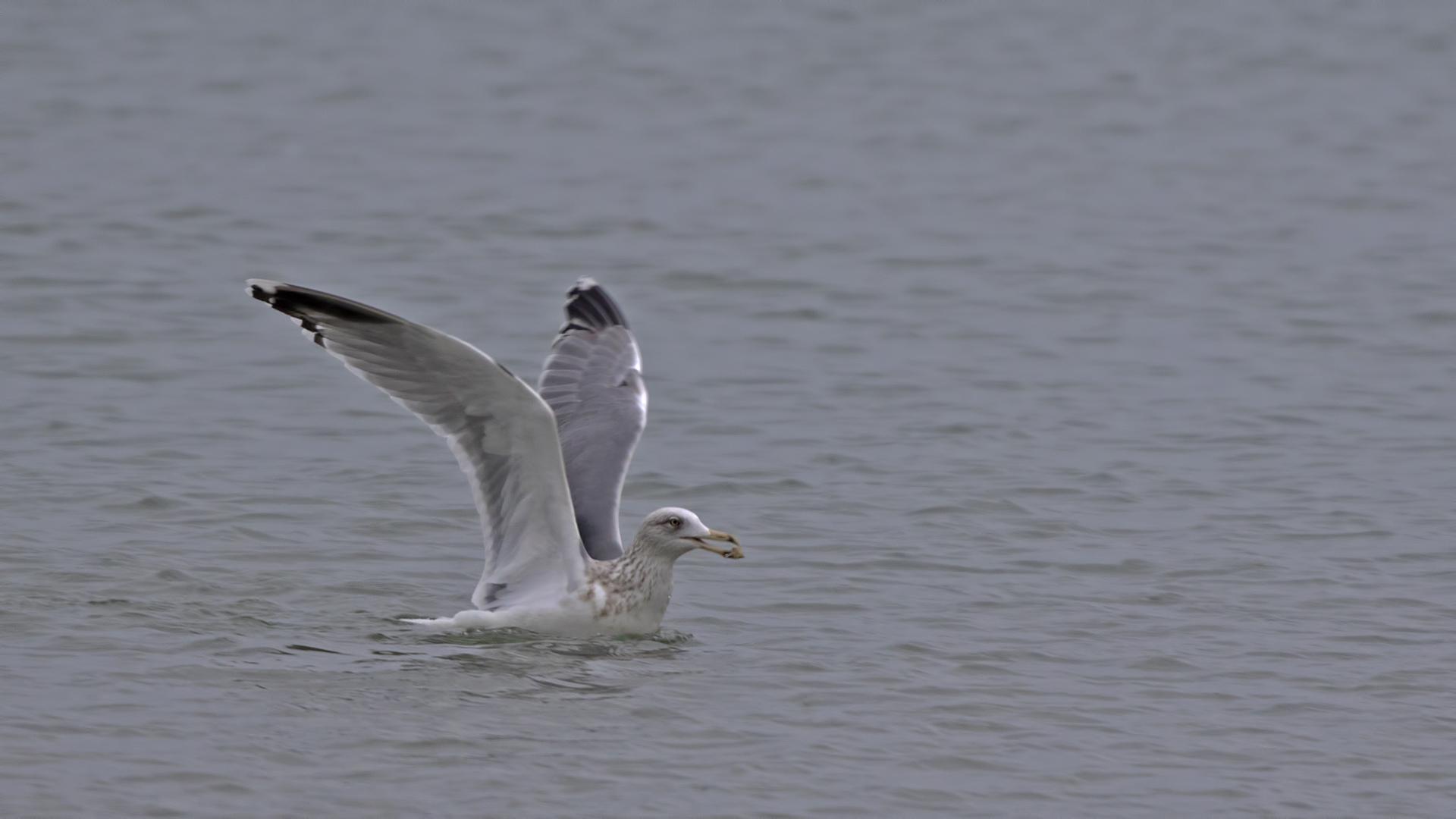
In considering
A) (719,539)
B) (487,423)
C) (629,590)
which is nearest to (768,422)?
(719,539)

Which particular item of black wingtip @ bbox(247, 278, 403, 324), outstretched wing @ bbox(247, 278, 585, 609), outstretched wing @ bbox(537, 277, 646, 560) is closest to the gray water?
outstretched wing @ bbox(247, 278, 585, 609)

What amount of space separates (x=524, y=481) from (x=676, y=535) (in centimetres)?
71

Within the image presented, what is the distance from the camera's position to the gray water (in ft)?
24.8

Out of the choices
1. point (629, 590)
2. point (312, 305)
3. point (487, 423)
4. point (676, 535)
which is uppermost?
point (312, 305)

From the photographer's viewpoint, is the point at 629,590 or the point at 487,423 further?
the point at 629,590

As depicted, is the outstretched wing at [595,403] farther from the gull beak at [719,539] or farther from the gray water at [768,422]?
the gray water at [768,422]

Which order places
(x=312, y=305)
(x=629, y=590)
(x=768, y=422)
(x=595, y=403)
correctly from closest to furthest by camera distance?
(x=312, y=305) < (x=629, y=590) < (x=595, y=403) < (x=768, y=422)

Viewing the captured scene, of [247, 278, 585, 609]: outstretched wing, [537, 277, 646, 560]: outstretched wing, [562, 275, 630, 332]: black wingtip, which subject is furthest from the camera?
[562, 275, 630, 332]: black wingtip

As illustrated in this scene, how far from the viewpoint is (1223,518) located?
10.9 metres

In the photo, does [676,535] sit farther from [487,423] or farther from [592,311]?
[592,311]

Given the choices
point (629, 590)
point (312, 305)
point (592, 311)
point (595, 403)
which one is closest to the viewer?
point (312, 305)

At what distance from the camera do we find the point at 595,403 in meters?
9.89

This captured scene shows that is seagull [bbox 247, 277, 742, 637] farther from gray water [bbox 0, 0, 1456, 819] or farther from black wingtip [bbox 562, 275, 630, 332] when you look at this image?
black wingtip [bbox 562, 275, 630, 332]

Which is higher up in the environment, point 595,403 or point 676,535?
point 595,403
